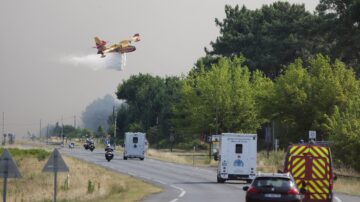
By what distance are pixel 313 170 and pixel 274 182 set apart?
6.31 m

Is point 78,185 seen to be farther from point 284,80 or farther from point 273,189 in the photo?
point 284,80

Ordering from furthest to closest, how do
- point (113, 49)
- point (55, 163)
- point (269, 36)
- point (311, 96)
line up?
point (269, 36) < point (311, 96) < point (113, 49) < point (55, 163)

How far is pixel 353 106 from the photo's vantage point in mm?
63625

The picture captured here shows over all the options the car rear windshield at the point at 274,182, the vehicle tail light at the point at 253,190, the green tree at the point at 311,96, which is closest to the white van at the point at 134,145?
the green tree at the point at 311,96

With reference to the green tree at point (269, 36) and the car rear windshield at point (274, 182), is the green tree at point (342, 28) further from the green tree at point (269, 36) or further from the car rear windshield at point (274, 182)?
the car rear windshield at point (274, 182)

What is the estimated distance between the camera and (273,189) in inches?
944

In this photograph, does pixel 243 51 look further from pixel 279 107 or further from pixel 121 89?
pixel 121 89

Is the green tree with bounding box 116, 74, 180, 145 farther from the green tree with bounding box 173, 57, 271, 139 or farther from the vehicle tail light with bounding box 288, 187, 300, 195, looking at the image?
the vehicle tail light with bounding box 288, 187, 300, 195

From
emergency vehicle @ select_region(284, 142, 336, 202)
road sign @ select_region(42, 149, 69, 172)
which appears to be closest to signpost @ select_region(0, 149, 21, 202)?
road sign @ select_region(42, 149, 69, 172)

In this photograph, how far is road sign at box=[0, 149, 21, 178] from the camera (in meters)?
23.9

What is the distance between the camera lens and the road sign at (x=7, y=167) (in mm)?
23938

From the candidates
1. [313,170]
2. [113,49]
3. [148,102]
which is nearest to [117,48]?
[113,49]

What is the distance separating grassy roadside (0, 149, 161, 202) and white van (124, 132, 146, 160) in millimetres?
8535

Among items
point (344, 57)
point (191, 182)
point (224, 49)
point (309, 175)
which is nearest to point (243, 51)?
point (224, 49)
